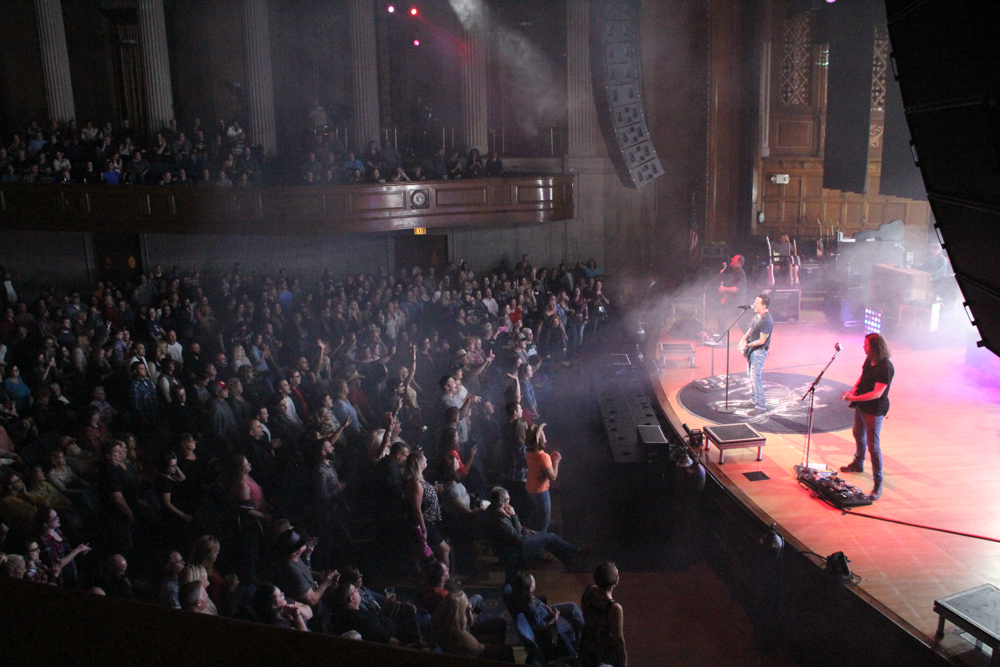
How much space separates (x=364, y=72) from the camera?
1686cm

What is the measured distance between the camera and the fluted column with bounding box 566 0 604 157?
57.4 ft

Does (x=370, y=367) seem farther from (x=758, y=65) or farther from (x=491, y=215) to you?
(x=758, y=65)

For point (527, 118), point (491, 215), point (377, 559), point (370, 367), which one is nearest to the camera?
point (377, 559)

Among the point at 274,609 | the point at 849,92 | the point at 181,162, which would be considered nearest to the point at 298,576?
the point at 274,609

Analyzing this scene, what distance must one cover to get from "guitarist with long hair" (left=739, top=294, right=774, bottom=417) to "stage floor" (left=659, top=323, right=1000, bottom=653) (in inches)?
33.1

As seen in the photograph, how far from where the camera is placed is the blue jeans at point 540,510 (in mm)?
6906

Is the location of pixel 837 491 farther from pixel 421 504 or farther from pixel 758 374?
pixel 421 504

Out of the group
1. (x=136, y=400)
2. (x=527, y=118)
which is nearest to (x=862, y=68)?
(x=527, y=118)

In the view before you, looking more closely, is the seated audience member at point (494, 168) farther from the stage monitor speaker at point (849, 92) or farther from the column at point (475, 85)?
the stage monitor speaker at point (849, 92)

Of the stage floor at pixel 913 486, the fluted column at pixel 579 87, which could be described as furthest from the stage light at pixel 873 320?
the fluted column at pixel 579 87

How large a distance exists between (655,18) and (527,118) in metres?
3.80

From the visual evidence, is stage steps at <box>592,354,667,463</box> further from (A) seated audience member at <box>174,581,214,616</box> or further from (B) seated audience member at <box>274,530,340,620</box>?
(A) seated audience member at <box>174,581,214,616</box>

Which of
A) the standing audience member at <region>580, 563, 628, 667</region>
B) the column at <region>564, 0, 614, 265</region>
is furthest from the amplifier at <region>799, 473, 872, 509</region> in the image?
the column at <region>564, 0, 614, 265</region>

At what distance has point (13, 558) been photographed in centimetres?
471
